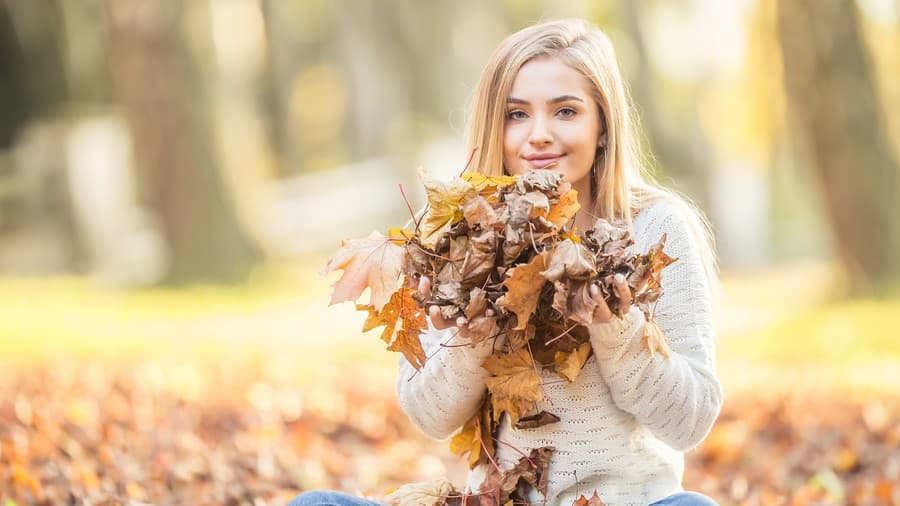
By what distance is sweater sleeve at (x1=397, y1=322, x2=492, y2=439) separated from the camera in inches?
113

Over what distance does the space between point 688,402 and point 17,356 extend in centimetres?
588

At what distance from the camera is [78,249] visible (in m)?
16.7

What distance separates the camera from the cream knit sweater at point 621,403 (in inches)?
109

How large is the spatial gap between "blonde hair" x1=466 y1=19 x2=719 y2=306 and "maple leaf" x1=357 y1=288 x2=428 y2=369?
73 centimetres

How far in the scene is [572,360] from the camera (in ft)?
9.06

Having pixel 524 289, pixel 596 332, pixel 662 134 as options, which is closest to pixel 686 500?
pixel 596 332

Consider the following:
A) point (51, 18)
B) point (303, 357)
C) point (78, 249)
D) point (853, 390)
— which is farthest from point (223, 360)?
point (51, 18)

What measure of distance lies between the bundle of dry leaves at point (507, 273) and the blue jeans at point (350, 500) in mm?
389

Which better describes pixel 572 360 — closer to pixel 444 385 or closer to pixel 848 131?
pixel 444 385

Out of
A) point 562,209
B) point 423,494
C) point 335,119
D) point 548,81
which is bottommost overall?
point 335,119

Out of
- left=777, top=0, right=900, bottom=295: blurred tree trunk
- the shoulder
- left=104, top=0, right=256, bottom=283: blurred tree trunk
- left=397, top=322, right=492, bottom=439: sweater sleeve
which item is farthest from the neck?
left=104, top=0, right=256, bottom=283: blurred tree trunk

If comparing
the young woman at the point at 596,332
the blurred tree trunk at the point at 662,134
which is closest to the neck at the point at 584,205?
the young woman at the point at 596,332

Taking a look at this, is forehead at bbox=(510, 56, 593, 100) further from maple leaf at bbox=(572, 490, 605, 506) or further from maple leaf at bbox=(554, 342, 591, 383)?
maple leaf at bbox=(572, 490, 605, 506)

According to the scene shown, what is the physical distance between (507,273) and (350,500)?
0.85 metres
